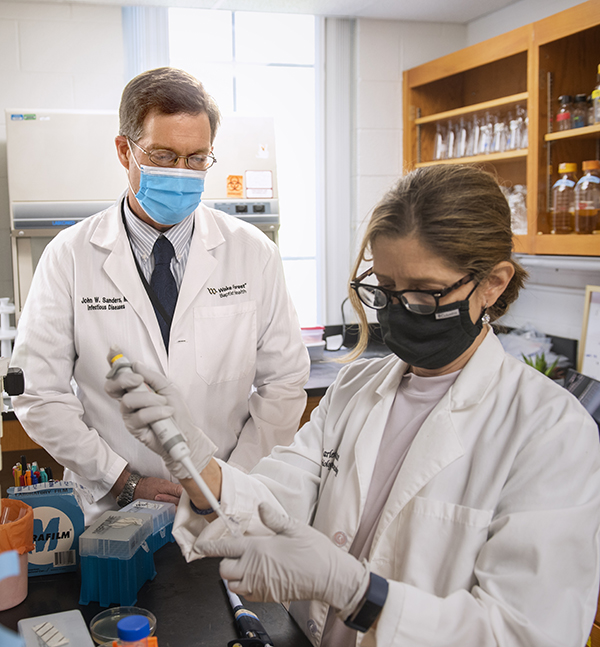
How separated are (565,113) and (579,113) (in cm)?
5

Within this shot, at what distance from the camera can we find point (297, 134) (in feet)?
11.0

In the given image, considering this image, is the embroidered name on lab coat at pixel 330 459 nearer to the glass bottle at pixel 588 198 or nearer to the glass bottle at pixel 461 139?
the glass bottle at pixel 588 198

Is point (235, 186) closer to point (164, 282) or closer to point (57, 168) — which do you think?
point (57, 168)

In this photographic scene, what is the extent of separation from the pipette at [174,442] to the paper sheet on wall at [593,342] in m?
2.01

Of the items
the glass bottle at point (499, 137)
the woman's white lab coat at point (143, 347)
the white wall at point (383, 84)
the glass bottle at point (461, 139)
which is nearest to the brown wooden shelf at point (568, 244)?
the glass bottle at point (499, 137)

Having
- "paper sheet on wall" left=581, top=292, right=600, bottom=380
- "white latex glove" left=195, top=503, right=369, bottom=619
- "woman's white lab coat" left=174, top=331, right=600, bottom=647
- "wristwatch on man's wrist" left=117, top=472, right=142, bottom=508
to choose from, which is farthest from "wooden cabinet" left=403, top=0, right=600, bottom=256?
"white latex glove" left=195, top=503, right=369, bottom=619

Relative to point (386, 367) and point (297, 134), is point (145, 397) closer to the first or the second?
point (386, 367)

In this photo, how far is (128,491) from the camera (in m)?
1.54

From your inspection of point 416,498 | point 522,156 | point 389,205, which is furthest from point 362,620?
point 522,156

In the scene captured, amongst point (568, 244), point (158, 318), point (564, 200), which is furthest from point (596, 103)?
point (158, 318)

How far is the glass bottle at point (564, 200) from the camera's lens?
7.68 ft

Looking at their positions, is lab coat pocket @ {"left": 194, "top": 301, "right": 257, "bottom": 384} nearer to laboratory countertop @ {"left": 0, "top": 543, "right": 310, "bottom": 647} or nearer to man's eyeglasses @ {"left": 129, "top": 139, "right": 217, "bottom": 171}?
man's eyeglasses @ {"left": 129, "top": 139, "right": 217, "bottom": 171}

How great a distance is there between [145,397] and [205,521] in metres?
0.30

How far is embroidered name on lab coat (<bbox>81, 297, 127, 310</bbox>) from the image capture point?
1.63 meters
